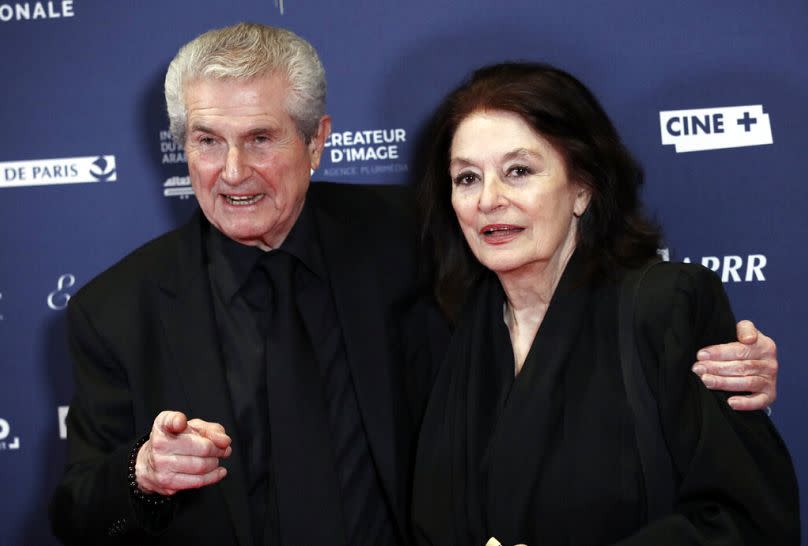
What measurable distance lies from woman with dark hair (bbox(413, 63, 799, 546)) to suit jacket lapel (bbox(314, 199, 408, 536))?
10 cm

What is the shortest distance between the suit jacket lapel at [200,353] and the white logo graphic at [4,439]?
1.10 meters

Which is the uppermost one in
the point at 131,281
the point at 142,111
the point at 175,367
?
the point at 142,111

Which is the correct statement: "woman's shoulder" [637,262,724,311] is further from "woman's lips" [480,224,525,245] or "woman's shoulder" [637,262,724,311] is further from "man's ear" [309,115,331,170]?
"man's ear" [309,115,331,170]

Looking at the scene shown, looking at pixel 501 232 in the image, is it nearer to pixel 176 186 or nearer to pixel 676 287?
pixel 676 287

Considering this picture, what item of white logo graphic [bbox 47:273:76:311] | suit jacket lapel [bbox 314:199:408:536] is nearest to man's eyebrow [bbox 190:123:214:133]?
suit jacket lapel [bbox 314:199:408:536]

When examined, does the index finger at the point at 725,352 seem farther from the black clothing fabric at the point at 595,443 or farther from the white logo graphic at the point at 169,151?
the white logo graphic at the point at 169,151

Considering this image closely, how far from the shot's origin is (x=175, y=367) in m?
2.52

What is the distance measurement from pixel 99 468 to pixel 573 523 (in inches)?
43.7

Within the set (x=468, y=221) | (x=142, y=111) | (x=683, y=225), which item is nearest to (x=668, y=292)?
(x=468, y=221)

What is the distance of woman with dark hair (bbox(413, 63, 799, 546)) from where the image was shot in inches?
83.3

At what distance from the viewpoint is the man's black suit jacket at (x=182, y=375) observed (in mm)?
2465

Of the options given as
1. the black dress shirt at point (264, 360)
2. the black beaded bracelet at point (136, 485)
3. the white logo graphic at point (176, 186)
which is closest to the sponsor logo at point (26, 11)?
the white logo graphic at point (176, 186)

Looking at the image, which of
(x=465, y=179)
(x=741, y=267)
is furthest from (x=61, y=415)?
(x=741, y=267)

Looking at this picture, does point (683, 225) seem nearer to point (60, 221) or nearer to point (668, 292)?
point (668, 292)
